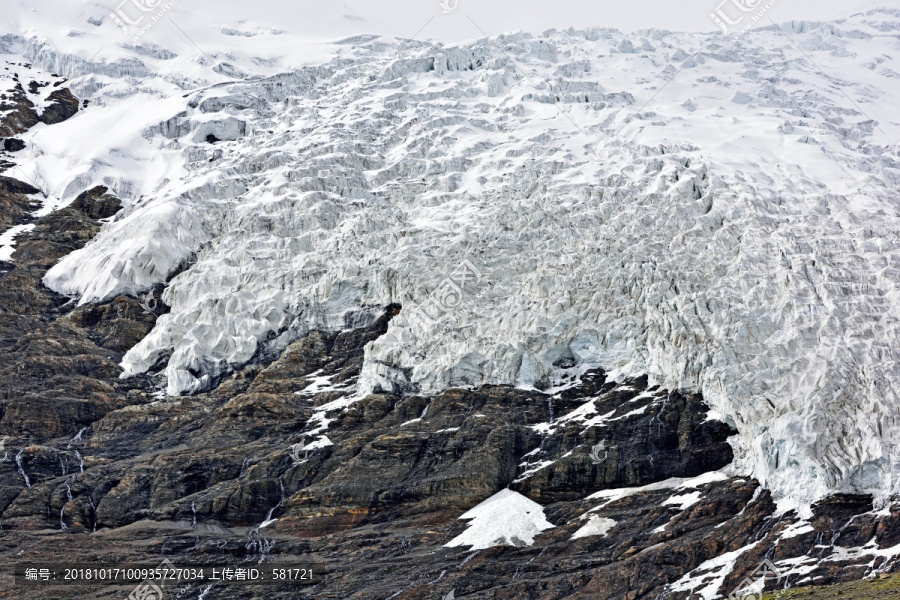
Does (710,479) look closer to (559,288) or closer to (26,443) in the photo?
(559,288)

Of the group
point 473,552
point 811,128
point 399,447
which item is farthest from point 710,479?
point 811,128

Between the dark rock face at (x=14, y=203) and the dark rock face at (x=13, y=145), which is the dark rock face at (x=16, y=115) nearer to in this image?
the dark rock face at (x=13, y=145)

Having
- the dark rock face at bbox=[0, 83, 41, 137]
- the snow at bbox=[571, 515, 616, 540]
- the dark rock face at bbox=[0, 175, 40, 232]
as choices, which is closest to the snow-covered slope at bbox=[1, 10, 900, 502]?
the dark rock face at bbox=[0, 175, 40, 232]

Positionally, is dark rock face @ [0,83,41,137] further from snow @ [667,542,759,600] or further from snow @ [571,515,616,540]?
snow @ [667,542,759,600]

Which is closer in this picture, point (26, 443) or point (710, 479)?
point (710, 479)

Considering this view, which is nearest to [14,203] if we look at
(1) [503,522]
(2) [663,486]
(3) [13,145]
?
(3) [13,145]

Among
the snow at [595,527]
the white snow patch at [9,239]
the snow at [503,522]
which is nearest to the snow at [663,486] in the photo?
the snow at [595,527]
